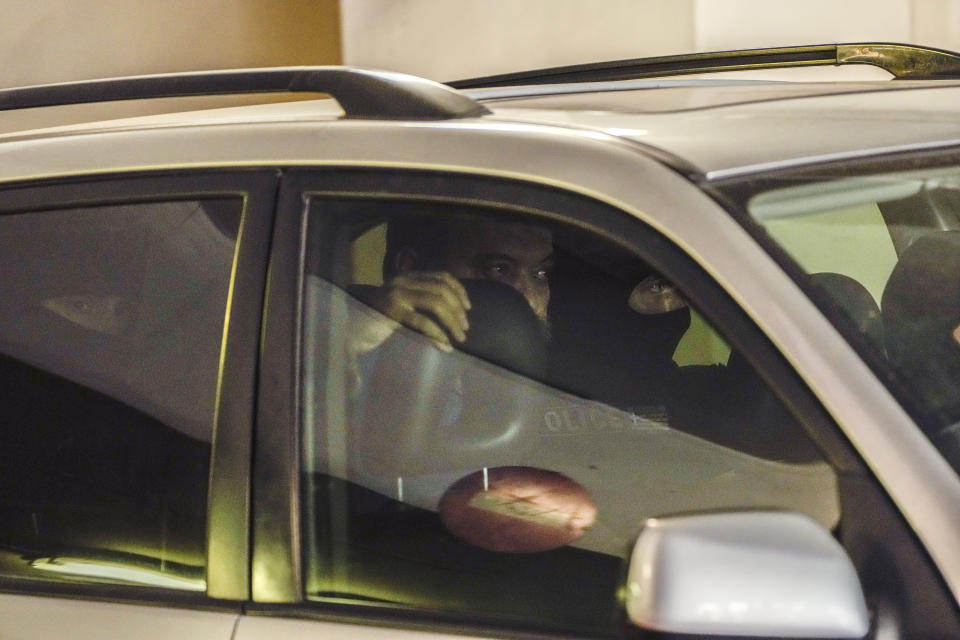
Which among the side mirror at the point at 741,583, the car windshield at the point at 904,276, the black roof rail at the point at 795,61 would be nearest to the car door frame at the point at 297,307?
the car windshield at the point at 904,276

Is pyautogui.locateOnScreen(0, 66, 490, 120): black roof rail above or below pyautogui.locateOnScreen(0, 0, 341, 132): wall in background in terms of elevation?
below

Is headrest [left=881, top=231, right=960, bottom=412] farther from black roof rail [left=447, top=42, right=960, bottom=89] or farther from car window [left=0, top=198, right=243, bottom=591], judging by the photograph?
car window [left=0, top=198, right=243, bottom=591]

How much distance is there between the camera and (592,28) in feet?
17.5

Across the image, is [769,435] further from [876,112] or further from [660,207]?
[876,112]

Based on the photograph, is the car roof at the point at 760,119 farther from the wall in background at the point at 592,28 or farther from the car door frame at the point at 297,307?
the wall in background at the point at 592,28

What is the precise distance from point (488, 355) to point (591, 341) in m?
0.10

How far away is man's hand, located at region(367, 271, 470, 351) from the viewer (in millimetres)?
1201

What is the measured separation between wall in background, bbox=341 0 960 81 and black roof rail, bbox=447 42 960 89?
8.81 ft

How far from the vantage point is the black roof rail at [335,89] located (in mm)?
1291

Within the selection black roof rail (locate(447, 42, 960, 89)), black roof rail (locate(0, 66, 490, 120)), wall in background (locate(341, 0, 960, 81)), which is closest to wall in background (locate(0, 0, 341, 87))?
wall in background (locate(341, 0, 960, 81))

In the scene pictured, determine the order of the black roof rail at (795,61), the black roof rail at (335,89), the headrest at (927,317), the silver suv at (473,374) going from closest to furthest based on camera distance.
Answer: the silver suv at (473,374) < the headrest at (927,317) < the black roof rail at (335,89) < the black roof rail at (795,61)

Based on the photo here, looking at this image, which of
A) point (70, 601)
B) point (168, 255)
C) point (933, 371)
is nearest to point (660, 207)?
point (933, 371)

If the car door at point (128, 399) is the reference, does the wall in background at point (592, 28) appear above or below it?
above

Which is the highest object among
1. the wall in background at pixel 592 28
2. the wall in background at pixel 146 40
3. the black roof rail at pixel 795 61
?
the wall in background at pixel 146 40
